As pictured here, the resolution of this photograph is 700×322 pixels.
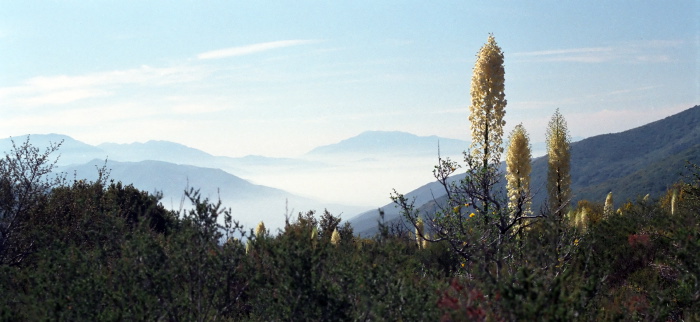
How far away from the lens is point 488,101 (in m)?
13.2

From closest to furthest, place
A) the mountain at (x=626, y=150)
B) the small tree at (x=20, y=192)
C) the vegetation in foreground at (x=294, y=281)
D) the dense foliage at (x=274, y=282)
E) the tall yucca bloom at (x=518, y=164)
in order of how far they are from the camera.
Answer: the vegetation in foreground at (x=294, y=281) → the dense foliage at (x=274, y=282) → the small tree at (x=20, y=192) → the tall yucca bloom at (x=518, y=164) → the mountain at (x=626, y=150)

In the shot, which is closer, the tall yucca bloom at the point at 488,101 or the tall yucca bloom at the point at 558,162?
the tall yucca bloom at the point at 488,101

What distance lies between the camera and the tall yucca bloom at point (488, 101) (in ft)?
41.1

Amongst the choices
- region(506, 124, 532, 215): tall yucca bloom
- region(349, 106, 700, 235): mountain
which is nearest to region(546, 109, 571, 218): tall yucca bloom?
region(506, 124, 532, 215): tall yucca bloom

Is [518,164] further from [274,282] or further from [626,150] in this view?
[626,150]

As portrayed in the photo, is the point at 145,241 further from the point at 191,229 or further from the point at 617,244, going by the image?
the point at 617,244

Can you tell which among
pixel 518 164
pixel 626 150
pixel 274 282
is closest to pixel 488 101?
pixel 518 164

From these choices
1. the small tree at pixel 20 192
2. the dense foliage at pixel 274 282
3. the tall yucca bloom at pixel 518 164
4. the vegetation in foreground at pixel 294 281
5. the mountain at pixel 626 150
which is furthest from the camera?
the mountain at pixel 626 150

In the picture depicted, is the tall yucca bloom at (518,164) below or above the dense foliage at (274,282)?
above

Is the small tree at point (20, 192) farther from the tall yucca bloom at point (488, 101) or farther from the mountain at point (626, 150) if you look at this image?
the mountain at point (626, 150)

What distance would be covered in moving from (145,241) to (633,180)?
4571 inches

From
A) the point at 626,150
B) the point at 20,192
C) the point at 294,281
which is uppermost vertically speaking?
the point at 626,150

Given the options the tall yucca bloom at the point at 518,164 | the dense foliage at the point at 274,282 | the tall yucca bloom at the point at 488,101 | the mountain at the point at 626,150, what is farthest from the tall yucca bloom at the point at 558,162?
the mountain at the point at 626,150

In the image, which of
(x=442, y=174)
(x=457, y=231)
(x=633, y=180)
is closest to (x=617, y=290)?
(x=457, y=231)
